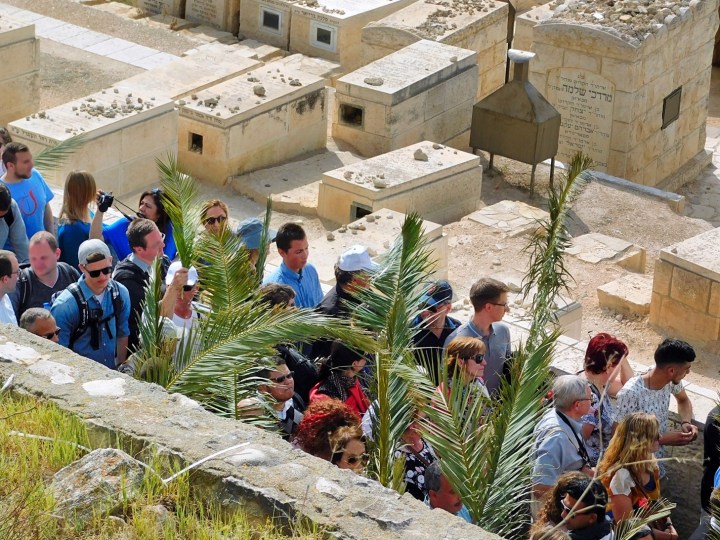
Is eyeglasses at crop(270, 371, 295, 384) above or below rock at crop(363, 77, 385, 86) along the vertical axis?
above

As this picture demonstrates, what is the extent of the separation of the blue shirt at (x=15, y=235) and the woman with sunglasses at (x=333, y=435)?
3.06 meters

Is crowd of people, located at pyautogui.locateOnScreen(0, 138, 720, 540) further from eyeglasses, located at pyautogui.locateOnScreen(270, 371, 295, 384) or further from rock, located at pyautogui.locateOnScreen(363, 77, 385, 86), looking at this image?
rock, located at pyautogui.locateOnScreen(363, 77, 385, 86)

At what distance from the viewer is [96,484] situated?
4.48 m

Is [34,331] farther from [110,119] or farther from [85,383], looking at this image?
[110,119]

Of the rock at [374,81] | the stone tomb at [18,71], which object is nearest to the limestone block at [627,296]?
the rock at [374,81]

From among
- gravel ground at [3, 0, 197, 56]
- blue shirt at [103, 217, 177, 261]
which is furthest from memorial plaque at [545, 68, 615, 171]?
blue shirt at [103, 217, 177, 261]

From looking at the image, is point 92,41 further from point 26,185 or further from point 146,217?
point 146,217

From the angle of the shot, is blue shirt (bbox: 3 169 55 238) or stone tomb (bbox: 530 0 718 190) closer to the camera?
blue shirt (bbox: 3 169 55 238)

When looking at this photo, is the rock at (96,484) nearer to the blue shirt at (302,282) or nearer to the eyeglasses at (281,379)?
the eyeglasses at (281,379)

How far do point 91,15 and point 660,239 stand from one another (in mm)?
8647

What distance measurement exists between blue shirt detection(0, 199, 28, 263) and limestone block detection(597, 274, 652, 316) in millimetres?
5802

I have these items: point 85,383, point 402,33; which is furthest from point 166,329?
point 402,33

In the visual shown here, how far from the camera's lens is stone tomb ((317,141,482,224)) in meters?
12.7

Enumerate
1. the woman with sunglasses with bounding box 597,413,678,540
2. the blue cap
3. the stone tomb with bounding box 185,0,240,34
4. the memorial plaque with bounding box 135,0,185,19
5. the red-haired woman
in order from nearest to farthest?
the woman with sunglasses with bounding box 597,413,678,540, the red-haired woman, the blue cap, the stone tomb with bounding box 185,0,240,34, the memorial plaque with bounding box 135,0,185,19
